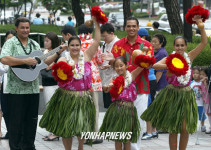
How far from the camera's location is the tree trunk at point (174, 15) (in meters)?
16.4

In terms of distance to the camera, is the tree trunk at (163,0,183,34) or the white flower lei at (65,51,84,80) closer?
the white flower lei at (65,51,84,80)

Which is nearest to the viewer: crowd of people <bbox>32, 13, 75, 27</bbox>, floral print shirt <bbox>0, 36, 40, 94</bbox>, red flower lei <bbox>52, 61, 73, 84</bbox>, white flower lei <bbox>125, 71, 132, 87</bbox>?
red flower lei <bbox>52, 61, 73, 84</bbox>

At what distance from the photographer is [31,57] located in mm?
7047

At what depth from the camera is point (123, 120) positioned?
6668 millimetres

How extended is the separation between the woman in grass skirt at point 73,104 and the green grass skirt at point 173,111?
2.95 ft

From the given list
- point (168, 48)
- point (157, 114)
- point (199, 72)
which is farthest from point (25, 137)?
point (168, 48)

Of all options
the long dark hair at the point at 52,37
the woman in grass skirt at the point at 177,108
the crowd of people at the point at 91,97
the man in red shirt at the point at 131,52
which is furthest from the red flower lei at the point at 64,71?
the long dark hair at the point at 52,37

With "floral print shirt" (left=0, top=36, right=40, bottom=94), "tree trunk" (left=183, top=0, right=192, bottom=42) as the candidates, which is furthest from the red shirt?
"tree trunk" (left=183, top=0, right=192, bottom=42)

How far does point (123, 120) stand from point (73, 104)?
68cm

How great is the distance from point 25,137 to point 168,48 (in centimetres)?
542

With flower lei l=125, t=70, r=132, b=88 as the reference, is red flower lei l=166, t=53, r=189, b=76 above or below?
above

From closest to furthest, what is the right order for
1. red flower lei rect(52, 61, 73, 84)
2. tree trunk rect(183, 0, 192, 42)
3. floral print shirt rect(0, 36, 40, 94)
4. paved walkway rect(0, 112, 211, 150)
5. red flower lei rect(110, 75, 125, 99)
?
red flower lei rect(52, 61, 73, 84) < red flower lei rect(110, 75, 125, 99) < floral print shirt rect(0, 36, 40, 94) < paved walkway rect(0, 112, 211, 150) < tree trunk rect(183, 0, 192, 42)

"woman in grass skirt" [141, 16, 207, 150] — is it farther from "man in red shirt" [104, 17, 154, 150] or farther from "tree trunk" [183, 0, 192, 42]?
"tree trunk" [183, 0, 192, 42]

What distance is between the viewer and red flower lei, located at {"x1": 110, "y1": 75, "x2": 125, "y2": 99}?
6.46m
